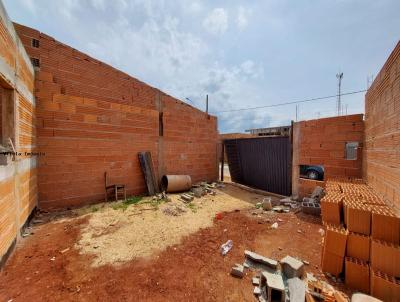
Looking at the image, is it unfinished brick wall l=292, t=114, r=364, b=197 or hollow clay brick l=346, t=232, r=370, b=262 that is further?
unfinished brick wall l=292, t=114, r=364, b=197

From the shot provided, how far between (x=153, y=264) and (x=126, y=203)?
125 inches

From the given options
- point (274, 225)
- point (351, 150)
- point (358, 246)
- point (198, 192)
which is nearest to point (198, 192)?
point (198, 192)

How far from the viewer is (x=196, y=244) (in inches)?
146

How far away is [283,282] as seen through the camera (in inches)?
101

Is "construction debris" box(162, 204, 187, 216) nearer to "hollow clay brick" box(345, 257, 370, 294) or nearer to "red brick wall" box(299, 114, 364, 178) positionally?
"hollow clay brick" box(345, 257, 370, 294)

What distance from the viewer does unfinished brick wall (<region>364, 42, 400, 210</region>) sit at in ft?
9.18

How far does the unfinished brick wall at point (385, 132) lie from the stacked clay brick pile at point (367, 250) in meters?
0.42

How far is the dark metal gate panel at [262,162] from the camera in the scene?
6.84 meters

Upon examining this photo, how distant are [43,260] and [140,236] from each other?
5.09 feet

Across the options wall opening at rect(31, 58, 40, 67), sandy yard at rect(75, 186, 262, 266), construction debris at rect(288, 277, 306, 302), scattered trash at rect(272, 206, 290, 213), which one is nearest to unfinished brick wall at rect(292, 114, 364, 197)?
scattered trash at rect(272, 206, 290, 213)

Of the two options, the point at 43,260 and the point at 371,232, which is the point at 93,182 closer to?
the point at 43,260

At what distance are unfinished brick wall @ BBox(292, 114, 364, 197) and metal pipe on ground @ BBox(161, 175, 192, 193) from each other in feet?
12.5

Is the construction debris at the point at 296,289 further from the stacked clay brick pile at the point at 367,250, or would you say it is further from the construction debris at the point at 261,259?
the stacked clay brick pile at the point at 367,250

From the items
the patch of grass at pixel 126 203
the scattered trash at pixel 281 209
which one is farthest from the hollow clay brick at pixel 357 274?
the patch of grass at pixel 126 203
